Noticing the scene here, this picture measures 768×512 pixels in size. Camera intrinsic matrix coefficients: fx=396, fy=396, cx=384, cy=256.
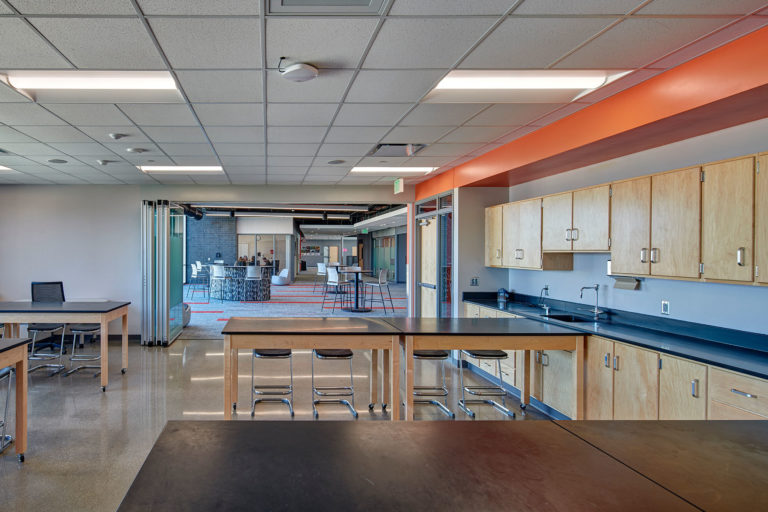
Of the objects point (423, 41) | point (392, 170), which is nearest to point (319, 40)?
point (423, 41)

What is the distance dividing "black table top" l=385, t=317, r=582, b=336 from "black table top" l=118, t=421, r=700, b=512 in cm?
194

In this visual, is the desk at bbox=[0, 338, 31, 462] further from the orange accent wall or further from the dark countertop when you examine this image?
the orange accent wall

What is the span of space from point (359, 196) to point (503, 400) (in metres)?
4.20

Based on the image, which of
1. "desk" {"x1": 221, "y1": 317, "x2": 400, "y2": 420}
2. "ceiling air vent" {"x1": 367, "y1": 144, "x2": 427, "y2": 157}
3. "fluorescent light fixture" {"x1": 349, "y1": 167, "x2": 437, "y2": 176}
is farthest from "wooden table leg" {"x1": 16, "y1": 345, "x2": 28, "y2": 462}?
"fluorescent light fixture" {"x1": 349, "y1": 167, "x2": 437, "y2": 176}

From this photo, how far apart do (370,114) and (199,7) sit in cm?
172

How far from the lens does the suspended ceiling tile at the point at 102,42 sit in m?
2.04

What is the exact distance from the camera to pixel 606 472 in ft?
3.43

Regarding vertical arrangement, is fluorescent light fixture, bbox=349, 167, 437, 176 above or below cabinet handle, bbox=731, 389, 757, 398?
above

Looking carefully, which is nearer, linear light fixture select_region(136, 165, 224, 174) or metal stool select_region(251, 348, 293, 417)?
metal stool select_region(251, 348, 293, 417)

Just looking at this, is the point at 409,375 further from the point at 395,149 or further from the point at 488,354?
the point at 395,149

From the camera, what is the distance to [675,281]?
326 centimetres

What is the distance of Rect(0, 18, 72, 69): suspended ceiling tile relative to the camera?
2.08m

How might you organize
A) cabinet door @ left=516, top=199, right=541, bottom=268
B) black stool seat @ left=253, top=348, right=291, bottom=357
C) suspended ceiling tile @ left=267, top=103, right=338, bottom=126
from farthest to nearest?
cabinet door @ left=516, top=199, right=541, bottom=268 < black stool seat @ left=253, top=348, right=291, bottom=357 < suspended ceiling tile @ left=267, top=103, right=338, bottom=126

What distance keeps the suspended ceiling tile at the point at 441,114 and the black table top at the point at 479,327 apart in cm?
185
